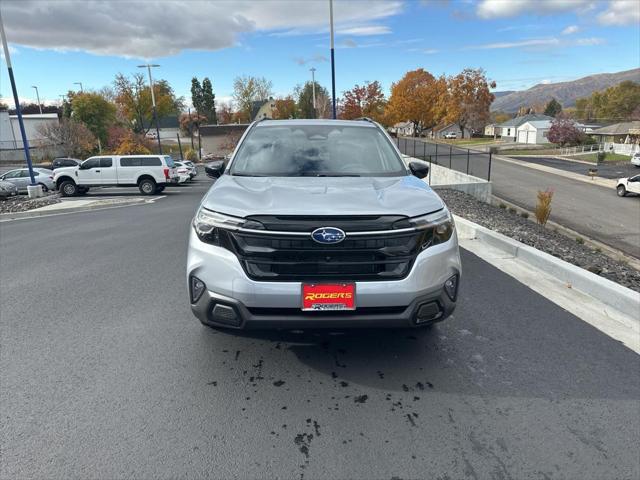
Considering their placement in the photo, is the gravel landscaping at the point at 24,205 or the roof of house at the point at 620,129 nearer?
the gravel landscaping at the point at 24,205

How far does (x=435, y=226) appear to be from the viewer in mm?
3006

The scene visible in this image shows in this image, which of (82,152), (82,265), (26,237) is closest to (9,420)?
(82,265)

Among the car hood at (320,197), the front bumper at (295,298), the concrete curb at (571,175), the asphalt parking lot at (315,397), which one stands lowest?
the concrete curb at (571,175)

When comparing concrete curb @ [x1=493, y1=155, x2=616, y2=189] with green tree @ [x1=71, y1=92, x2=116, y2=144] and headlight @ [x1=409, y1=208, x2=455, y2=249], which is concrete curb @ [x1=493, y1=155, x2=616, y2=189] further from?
green tree @ [x1=71, y1=92, x2=116, y2=144]

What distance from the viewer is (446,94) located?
80938 millimetres

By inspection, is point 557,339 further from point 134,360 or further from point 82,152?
point 82,152

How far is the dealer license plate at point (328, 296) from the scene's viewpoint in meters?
2.82

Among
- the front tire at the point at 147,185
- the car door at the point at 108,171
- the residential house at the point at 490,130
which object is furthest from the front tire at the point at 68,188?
the residential house at the point at 490,130

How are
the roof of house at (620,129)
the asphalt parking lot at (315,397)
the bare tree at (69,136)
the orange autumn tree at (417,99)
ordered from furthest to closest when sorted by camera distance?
the orange autumn tree at (417,99) < the roof of house at (620,129) < the bare tree at (69,136) < the asphalt parking lot at (315,397)

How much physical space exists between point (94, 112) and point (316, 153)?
66562 millimetres

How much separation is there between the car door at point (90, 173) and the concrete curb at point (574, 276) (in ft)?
61.8

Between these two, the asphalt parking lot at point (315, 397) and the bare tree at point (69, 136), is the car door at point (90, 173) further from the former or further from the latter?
the bare tree at point (69, 136)

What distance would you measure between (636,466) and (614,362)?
1215 mm

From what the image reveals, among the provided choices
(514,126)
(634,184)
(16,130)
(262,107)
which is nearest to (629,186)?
(634,184)
